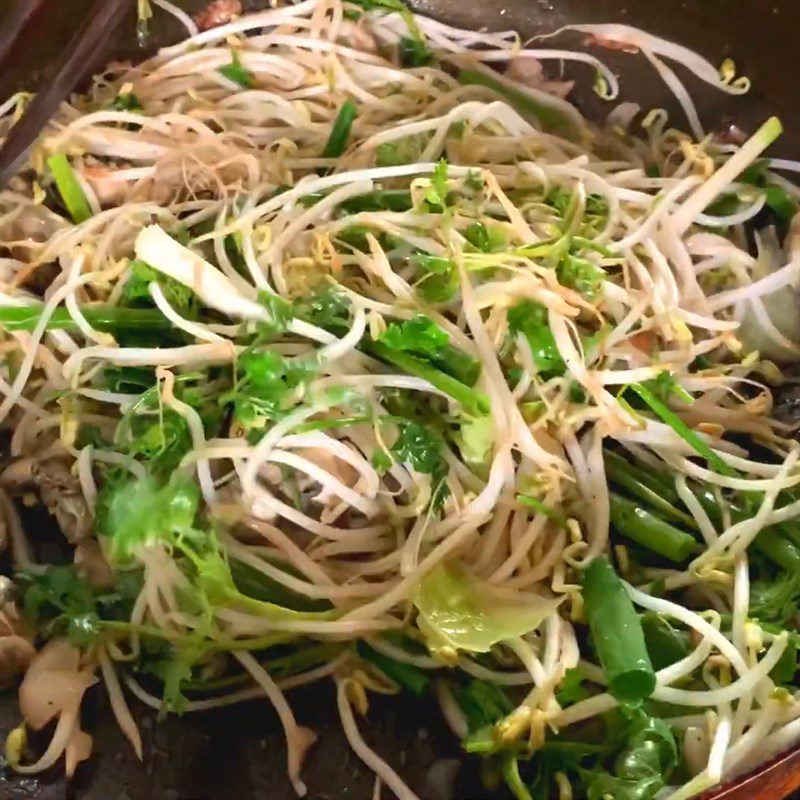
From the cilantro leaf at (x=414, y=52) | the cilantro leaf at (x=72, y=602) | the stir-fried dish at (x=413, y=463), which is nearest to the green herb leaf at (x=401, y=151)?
the stir-fried dish at (x=413, y=463)

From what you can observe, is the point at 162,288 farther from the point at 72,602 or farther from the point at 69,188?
the point at 72,602

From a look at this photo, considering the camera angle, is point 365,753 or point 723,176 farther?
point 723,176

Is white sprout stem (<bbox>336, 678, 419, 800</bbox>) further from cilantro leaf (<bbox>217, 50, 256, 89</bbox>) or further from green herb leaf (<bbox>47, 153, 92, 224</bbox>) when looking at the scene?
cilantro leaf (<bbox>217, 50, 256, 89</bbox>)

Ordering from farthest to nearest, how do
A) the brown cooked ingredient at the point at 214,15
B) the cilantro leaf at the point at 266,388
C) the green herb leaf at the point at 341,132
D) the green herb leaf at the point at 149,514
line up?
the brown cooked ingredient at the point at 214,15, the green herb leaf at the point at 341,132, the cilantro leaf at the point at 266,388, the green herb leaf at the point at 149,514

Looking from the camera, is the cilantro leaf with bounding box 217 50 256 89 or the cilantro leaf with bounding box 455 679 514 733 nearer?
the cilantro leaf with bounding box 455 679 514 733

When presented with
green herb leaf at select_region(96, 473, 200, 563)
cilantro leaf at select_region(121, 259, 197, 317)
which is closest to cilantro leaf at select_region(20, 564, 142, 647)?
green herb leaf at select_region(96, 473, 200, 563)

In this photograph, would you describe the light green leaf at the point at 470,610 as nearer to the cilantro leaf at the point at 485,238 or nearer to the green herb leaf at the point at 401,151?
the cilantro leaf at the point at 485,238

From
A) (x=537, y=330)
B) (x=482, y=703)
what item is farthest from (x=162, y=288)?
(x=482, y=703)

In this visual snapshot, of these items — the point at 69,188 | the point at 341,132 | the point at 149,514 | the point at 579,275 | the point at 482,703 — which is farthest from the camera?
the point at 341,132
